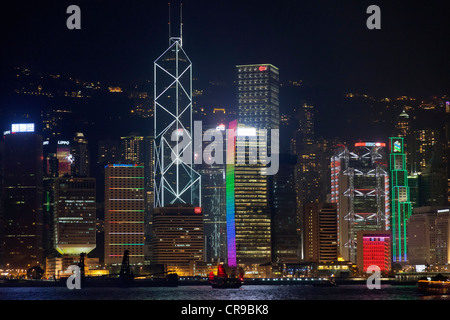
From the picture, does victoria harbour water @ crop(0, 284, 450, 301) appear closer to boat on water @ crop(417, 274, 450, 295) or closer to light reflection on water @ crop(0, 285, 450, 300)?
light reflection on water @ crop(0, 285, 450, 300)

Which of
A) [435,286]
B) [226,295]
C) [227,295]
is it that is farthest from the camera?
[435,286]

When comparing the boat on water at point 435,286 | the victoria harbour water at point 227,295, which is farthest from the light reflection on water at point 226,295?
the boat on water at point 435,286

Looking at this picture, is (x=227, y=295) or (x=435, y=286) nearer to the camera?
(x=227, y=295)

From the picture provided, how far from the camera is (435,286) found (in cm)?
13150

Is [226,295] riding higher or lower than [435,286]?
lower

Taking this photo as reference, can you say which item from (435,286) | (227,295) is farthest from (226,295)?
(435,286)

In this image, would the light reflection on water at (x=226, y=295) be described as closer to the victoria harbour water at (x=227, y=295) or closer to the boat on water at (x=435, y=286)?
the victoria harbour water at (x=227, y=295)

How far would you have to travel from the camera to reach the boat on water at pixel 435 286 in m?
130

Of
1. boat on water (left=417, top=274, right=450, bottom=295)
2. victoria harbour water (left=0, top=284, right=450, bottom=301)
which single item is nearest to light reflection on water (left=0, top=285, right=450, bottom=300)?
victoria harbour water (left=0, top=284, right=450, bottom=301)

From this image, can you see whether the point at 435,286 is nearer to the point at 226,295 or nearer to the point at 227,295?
the point at 227,295

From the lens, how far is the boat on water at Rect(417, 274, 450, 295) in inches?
5103
